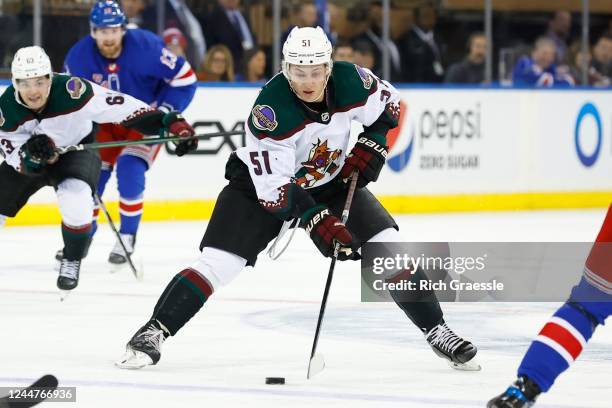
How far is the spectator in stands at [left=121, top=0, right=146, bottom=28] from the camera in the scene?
9.99m

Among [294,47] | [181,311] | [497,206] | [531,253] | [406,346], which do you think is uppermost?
[294,47]

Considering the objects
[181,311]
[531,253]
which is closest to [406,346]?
[181,311]

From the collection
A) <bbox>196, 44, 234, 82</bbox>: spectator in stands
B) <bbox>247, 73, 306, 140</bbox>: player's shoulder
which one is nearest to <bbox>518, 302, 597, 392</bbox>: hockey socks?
<bbox>247, 73, 306, 140</bbox>: player's shoulder

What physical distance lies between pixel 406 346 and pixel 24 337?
4.41 ft

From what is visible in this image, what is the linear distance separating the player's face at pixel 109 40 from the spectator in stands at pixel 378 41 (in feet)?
13.0

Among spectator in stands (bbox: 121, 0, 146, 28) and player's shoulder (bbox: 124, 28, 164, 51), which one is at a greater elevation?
player's shoulder (bbox: 124, 28, 164, 51)

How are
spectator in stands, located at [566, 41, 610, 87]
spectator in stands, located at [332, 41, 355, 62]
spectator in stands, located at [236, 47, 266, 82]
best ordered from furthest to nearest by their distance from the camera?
spectator in stands, located at [566, 41, 610, 87]
spectator in stands, located at [332, 41, 355, 62]
spectator in stands, located at [236, 47, 266, 82]

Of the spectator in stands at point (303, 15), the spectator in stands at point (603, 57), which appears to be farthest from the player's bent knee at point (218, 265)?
the spectator in stands at point (603, 57)

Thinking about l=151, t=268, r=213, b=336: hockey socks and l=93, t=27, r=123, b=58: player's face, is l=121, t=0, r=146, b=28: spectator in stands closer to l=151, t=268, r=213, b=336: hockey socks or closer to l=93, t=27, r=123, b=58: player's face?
l=93, t=27, r=123, b=58: player's face

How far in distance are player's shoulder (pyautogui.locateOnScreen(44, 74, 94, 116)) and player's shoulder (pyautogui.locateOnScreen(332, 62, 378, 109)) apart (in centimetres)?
190

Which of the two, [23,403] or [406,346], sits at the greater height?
[23,403]

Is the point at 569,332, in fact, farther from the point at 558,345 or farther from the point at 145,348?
the point at 145,348

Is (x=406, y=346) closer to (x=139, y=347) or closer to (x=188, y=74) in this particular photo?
(x=139, y=347)

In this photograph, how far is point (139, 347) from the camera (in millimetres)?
4398
